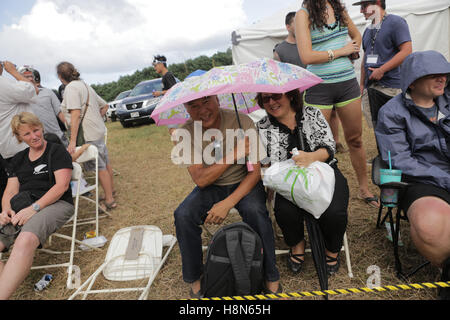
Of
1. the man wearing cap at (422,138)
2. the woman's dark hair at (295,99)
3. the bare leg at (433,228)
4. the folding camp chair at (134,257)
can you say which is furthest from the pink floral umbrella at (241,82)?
the folding camp chair at (134,257)

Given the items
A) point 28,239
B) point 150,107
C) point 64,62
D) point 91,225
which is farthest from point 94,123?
point 150,107

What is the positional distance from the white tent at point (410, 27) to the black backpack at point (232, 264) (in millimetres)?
5811

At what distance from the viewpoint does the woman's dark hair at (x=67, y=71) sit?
3604 mm

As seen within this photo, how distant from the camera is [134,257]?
8.38 ft

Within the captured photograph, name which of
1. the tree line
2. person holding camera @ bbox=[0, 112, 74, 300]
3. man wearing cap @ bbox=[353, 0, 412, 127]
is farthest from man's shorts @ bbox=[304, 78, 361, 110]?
the tree line

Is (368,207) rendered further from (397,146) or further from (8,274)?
(8,274)

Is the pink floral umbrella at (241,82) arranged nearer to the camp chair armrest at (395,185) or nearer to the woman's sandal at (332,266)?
the camp chair armrest at (395,185)

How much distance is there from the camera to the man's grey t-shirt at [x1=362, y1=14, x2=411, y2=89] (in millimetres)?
2830

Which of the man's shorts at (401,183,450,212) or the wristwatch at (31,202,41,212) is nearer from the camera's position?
the man's shorts at (401,183,450,212)

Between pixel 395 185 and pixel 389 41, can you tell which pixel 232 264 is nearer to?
pixel 395 185

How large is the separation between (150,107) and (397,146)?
10.1m

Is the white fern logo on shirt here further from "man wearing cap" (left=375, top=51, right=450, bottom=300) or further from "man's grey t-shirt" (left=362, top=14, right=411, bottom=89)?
"man's grey t-shirt" (left=362, top=14, right=411, bottom=89)

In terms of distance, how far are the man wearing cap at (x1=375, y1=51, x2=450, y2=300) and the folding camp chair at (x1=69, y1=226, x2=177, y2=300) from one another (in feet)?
6.42

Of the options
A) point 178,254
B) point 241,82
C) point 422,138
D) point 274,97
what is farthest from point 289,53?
point 178,254
